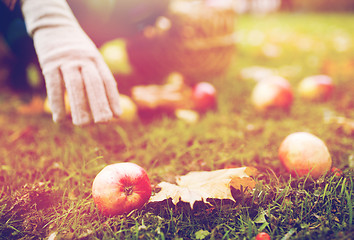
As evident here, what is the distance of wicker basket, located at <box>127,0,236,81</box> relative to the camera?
2.65 metres

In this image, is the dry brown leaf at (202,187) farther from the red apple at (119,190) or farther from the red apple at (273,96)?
the red apple at (273,96)

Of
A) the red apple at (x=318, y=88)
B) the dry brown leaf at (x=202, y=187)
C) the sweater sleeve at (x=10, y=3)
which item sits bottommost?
the red apple at (x=318, y=88)

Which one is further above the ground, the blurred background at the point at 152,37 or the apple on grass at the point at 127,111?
the blurred background at the point at 152,37

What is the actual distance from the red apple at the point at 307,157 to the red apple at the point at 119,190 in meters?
0.66

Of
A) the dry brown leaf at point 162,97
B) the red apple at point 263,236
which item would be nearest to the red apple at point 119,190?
the red apple at point 263,236

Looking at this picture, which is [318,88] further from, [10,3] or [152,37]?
[10,3]

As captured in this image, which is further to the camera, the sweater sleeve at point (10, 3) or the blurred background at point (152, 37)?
the blurred background at point (152, 37)

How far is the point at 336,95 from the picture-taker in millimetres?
2424

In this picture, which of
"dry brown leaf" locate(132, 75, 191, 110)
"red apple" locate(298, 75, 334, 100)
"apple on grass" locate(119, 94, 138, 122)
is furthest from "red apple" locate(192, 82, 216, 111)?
"red apple" locate(298, 75, 334, 100)

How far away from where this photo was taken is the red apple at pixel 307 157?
4.30 ft

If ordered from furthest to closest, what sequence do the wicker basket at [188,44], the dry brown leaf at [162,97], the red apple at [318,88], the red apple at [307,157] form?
the wicker basket at [188,44]
the red apple at [318,88]
the dry brown leaf at [162,97]
the red apple at [307,157]

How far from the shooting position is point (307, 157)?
51.9 inches

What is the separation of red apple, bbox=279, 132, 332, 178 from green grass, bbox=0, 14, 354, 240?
5 cm

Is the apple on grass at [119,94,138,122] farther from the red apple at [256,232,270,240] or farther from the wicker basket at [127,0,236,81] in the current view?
the red apple at [256,232,270,240]
